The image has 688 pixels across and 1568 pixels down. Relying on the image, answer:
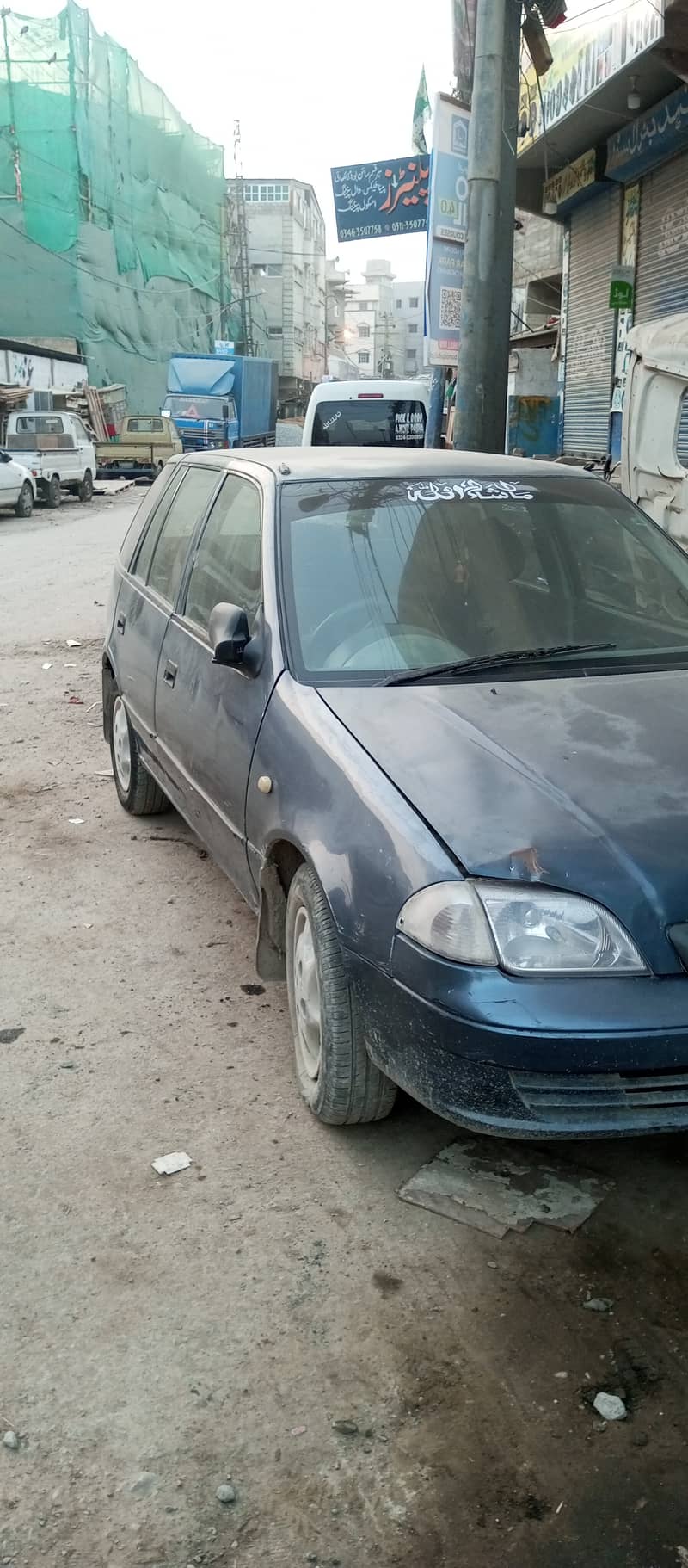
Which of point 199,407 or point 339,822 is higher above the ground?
point 199,407

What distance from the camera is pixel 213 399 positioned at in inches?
1411

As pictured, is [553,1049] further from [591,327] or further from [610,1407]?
[591,327]

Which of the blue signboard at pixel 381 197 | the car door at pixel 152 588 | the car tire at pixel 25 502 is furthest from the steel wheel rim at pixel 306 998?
the car tire at pixel 25 502

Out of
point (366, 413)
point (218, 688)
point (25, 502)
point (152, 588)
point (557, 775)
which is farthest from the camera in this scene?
point (25, 502)

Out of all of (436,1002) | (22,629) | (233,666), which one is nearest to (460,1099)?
(436,1002)

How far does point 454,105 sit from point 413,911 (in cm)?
1140

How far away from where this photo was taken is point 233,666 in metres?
3.85

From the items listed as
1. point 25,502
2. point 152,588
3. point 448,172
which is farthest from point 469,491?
point 25,502

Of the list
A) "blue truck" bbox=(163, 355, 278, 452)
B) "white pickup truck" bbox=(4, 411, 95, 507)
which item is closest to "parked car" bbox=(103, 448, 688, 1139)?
"white pickup truck" bbox=(4, 411, 95, 507)

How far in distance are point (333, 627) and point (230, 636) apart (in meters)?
0.30

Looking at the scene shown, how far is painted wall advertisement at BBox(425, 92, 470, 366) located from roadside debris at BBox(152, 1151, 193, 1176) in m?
9.94

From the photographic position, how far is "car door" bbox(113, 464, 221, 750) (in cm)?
490

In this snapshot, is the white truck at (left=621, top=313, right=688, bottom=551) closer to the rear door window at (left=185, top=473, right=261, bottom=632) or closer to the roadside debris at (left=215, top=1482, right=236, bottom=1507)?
the rear door window at (left=185, top=473, right=261, bottom=632)

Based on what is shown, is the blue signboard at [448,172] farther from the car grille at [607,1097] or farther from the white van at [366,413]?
→ the car grille at [607,1097]
